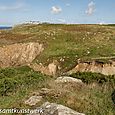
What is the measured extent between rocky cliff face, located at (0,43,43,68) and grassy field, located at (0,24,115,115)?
1.27 metres

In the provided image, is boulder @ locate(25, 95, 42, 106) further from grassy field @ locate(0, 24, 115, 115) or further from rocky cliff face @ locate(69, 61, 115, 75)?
rocky cliff face @ locate(69, 61, 115, 75)

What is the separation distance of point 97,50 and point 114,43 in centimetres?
414

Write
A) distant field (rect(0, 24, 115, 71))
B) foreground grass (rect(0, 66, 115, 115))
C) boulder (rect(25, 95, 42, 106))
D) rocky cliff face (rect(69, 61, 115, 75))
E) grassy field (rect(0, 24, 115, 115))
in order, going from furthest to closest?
1. distant field (rect(0, 24, 115, 71))
2. rocky cliff face (rect(69, 61, 115, 75))
3. boulder (rect(25, 95, 42, 106))
4. grassy field (rect(0, 24, 115, 115))
5. foreground grass (rect(0, 66, 115, 115))

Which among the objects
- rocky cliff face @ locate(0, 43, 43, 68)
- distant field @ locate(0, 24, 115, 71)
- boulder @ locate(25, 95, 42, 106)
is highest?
boulder @ locate(25, 95, 42, 106)

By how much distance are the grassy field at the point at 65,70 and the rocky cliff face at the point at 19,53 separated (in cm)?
127

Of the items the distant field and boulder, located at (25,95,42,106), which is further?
the distant field

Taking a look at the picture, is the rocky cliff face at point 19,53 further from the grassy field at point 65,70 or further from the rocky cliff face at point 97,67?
the rocky cliff face at point 97,67

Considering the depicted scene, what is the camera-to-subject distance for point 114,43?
1735 inches

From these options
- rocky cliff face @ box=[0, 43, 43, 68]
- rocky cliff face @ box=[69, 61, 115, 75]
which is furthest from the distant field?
rocky cliff face @ box=[69, 61, 115, 75]

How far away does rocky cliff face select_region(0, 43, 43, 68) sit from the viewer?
43.7m

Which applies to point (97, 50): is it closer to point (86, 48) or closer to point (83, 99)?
point (86, 48)

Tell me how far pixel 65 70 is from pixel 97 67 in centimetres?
356

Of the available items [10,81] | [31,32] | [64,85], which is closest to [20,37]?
[31,32]

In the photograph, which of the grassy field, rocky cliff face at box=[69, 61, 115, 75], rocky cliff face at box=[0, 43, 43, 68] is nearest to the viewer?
the grassy field
